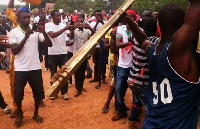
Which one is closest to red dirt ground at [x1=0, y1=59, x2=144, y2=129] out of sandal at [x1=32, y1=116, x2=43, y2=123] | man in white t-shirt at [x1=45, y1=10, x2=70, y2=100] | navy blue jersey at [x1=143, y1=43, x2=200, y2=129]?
sandal at [x1=32, y1=116, x2=43, y2=123]

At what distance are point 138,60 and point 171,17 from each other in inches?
67.4

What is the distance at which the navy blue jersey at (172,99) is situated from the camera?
1642mm

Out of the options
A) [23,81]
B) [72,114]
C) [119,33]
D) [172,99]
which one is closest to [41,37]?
[23,81]

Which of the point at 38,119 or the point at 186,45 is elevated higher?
the point at 186,45

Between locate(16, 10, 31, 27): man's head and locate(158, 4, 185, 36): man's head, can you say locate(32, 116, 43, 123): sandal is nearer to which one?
locate(16, 10, 31, 27): man's head

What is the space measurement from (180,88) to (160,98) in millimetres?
206

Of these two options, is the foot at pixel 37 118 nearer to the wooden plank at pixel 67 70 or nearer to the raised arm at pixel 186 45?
the wooden plank at pixel 67 70

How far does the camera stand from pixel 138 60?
3420 mm

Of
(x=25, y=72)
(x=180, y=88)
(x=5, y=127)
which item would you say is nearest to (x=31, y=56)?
(x=25, y=72)

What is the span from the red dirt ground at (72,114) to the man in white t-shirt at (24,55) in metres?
0.51

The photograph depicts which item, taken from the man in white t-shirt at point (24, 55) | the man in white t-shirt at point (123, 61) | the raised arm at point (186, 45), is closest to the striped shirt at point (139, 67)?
the man in white t-shirt at point (123, 61)

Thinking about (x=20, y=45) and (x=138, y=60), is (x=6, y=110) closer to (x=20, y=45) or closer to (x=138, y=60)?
(x=20, y=45)

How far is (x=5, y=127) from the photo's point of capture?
447 centimetres

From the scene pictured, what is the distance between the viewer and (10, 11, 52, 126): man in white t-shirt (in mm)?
4168
